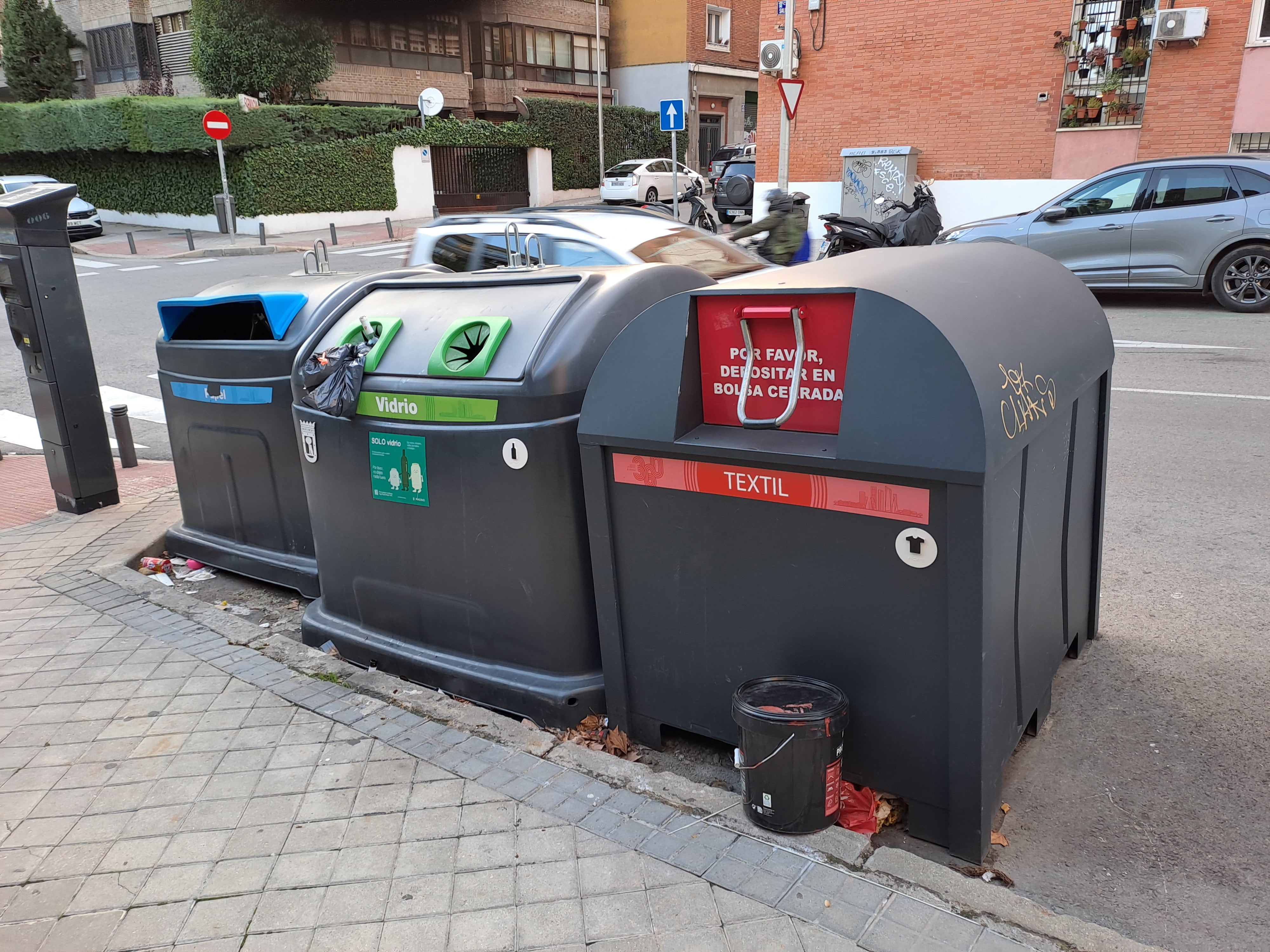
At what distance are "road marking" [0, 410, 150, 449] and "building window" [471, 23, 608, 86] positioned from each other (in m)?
30.8

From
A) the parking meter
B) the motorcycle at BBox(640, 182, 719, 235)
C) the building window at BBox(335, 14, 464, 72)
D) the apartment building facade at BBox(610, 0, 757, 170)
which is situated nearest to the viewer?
the parking meter

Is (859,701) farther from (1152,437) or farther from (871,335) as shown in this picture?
(1152,437)

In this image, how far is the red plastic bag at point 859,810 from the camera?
2861 mm

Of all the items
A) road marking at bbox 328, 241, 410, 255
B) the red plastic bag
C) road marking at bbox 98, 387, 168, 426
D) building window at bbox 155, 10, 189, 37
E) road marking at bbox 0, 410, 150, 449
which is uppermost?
building window at bbox 155, 10, 189, 37

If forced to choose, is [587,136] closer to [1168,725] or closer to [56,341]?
[56,341]

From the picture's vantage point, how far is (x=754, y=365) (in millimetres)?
2816

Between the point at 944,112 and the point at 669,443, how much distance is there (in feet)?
60.5

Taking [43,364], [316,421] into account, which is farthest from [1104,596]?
[43,364]

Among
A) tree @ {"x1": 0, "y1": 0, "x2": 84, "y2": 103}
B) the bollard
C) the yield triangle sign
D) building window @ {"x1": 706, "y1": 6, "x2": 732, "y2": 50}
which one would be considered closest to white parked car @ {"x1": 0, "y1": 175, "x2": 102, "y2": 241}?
tree @ {"x1": 0, "y1": 0, "x2": 84, "y2": 103}

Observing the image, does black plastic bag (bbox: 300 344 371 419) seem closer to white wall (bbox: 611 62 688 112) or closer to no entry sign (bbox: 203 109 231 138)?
no entry sign (bbox: 203 109 231 138)

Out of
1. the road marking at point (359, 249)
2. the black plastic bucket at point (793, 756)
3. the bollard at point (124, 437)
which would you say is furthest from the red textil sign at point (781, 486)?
the road marking at point (359, 249)

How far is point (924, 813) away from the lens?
2.79 metres

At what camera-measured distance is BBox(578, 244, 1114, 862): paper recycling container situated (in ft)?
8.18

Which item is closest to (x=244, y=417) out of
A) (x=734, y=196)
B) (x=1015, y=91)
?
(x=1015, y=91)
